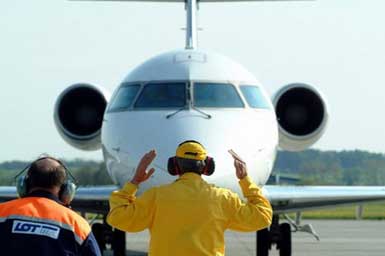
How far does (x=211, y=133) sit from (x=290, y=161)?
41.3 metres

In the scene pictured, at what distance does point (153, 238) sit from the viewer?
672 centimetres

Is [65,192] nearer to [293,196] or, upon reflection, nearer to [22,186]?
[22,186]

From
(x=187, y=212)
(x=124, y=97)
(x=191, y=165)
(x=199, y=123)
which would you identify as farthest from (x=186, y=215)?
(x=124, y=97)

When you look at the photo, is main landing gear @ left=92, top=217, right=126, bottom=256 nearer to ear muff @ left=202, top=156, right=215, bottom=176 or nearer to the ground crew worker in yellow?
ear muff @ left=202, top=156, right=215, bottom=176

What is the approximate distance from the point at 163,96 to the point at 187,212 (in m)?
6.63

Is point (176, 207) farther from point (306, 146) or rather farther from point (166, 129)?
point (306, 146)

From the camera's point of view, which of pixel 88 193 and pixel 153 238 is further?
pixel 88 193

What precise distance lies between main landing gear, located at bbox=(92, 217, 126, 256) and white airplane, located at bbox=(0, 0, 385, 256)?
0.06 feet

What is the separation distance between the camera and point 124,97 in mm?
13680

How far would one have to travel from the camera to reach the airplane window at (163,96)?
13000mm

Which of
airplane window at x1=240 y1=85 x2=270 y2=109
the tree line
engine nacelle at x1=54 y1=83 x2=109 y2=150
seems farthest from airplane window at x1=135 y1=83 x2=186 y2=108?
the tree line

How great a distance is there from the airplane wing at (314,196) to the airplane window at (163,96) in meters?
1.87

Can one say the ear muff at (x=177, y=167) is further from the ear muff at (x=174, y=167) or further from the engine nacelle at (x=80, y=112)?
the engine nacelle at (x=80, y=112)

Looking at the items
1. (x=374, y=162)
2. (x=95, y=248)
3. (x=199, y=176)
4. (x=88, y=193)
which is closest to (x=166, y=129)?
(x=88, y=193)
